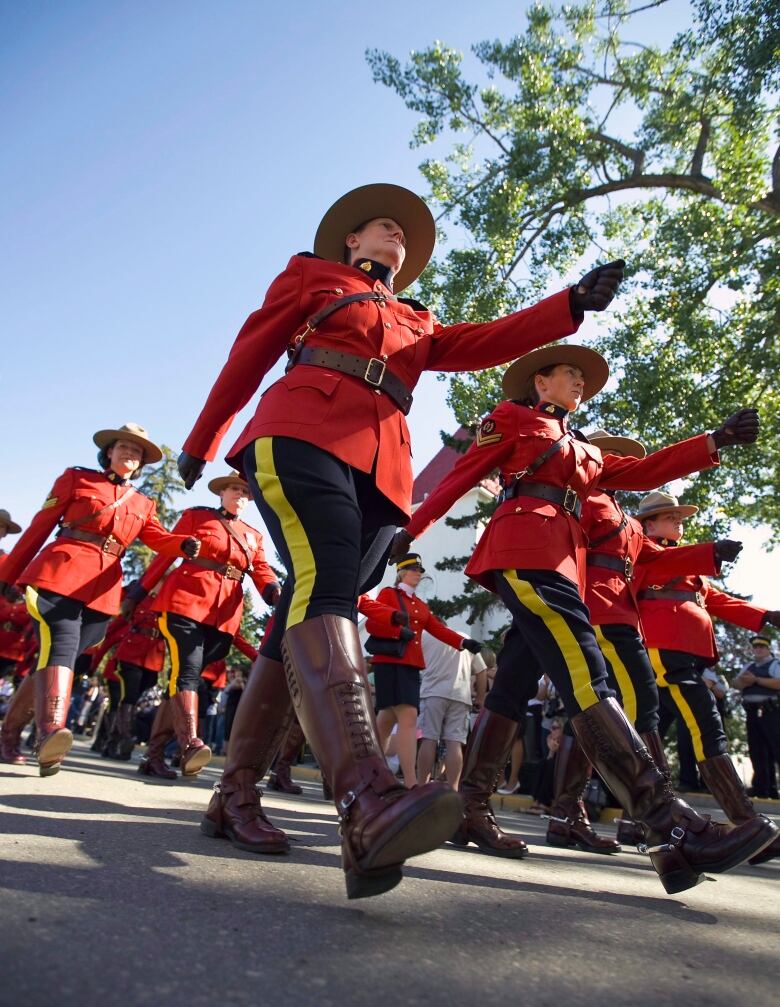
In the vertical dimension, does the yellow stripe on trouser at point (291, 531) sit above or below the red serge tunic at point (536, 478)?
below

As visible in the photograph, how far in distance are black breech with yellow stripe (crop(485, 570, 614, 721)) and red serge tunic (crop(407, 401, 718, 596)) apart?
0.06 metres

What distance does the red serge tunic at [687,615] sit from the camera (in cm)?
595

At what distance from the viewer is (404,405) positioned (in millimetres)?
2982

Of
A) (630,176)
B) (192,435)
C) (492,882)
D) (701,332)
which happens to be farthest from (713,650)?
(630,176)

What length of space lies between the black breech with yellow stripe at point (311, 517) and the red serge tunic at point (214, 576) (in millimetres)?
4117

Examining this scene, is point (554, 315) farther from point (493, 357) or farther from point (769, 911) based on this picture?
point (769, 911)

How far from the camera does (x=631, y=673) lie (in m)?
4.77

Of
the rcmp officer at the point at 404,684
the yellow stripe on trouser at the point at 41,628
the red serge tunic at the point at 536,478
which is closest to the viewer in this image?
the red serge tunic at the point at 536,478

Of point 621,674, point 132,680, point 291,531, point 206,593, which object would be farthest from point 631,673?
point 132,680

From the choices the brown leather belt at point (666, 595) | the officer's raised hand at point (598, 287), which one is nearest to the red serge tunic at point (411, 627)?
the brown leather belt at point (666, 595)

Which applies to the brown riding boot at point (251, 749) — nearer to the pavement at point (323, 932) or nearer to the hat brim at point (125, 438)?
the pavement at point (323, 932)

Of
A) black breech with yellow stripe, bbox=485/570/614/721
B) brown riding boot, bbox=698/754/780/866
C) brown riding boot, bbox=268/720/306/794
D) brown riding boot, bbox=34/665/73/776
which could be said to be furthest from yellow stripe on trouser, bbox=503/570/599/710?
brown riding boot, bbox=268/720/306/794

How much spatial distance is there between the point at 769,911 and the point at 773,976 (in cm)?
123

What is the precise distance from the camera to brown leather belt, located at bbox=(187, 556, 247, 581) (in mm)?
6887
